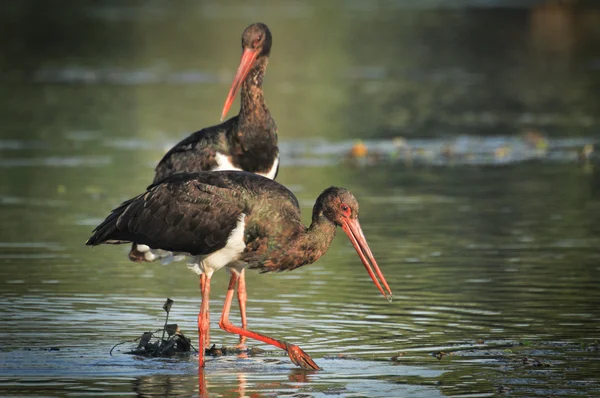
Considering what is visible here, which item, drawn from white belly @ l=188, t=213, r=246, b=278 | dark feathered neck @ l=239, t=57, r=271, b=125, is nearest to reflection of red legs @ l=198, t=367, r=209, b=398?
white belly @ l=188, t=213, r=246, b=278

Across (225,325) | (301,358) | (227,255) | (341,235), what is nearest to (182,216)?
(227,255)

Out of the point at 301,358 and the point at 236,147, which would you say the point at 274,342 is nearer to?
the point at 301,358

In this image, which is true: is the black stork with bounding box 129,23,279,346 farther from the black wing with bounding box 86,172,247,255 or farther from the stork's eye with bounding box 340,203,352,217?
the stork's eye with bounding box 340,203,352,217

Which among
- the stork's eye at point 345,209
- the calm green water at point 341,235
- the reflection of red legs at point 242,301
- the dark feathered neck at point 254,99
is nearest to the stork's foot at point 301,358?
the calm green water at point 341,235

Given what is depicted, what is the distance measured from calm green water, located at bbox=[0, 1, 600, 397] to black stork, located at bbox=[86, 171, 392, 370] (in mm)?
702

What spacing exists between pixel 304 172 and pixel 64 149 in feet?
16.0

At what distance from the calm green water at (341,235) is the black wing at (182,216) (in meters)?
0.79

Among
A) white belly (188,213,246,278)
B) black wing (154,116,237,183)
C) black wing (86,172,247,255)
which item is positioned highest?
black wing (154,116,237,183)

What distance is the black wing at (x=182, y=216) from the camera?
1073cm

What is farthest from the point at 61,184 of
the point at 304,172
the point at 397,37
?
the point at 397,37

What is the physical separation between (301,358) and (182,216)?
1609 mm

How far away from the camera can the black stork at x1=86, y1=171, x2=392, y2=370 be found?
1067 cm

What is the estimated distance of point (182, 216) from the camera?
1099cm

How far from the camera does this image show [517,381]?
9.59m
